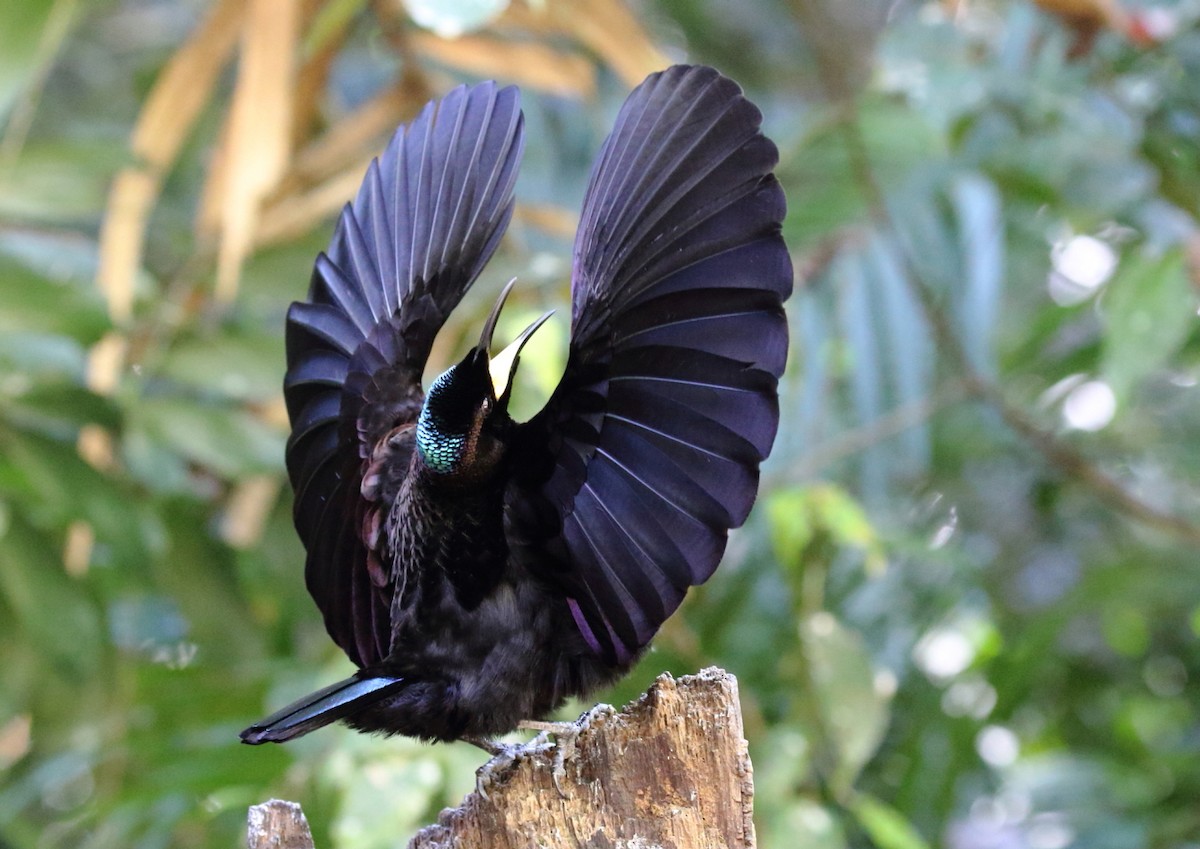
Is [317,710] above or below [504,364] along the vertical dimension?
below

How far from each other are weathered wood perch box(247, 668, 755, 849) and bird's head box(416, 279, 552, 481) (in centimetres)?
35

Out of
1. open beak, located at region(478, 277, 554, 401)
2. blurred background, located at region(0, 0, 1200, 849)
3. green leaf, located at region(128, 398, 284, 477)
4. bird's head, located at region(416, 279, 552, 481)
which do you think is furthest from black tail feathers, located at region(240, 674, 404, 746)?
green leaf, located at region(128, 398, 284, 477)

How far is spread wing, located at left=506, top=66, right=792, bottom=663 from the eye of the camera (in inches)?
59.0

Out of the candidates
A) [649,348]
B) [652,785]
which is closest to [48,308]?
[649,348]

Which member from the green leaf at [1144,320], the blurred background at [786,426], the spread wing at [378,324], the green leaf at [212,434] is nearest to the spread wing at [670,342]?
the spread wing at [378,324]

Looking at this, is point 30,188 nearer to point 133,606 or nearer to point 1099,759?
point 133,606

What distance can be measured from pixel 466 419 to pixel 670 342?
25 centimetres

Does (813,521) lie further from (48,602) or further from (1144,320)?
(48,602)

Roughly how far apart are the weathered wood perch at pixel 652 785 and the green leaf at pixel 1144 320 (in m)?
1.38

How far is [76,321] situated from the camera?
8.87 feet

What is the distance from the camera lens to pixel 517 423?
1.69m

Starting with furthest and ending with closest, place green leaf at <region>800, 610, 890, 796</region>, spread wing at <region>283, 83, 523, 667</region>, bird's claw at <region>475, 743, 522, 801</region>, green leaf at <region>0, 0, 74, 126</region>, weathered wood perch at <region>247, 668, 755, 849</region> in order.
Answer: green leaf at <region>0, 0, 74, 126</region>, green leaf at <region>800, 610, 890, 796</region>, spread wing at <region>283, 83, 523, 667</region>, bird's claw at <region>475, 743, 522, 801</region>, weathered wood perch at <region>247, 668, 755, 849</region>

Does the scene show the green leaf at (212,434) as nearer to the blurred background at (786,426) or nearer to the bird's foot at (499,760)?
the blurred background at (786,426)

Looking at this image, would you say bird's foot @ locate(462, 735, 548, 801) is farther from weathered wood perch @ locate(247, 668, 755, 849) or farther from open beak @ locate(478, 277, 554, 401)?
open beak @ locate(478, 277, 554, 401)
